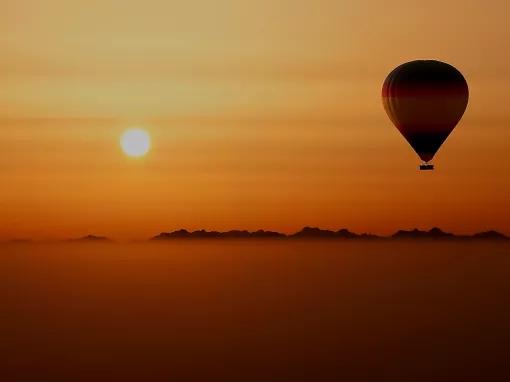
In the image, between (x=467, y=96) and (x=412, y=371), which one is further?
(x=412, y=371)

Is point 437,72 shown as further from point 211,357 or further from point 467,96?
point 211,357

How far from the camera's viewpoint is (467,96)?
286ft

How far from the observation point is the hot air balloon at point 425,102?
8550 centimetres

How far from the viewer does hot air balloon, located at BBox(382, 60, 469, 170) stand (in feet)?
281

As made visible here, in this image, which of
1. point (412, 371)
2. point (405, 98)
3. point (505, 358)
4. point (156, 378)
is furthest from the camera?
point (505, 358)

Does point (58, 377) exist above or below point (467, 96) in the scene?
below

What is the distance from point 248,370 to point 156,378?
18.2 m

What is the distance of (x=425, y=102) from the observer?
280 ft

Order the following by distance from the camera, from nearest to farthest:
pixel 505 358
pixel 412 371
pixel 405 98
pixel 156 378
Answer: pixel 405 98, pixel 156 378, pixel 412 371, pixel 505 358

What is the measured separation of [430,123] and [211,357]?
4400 inches

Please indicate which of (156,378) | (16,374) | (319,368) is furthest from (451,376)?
(16,374)

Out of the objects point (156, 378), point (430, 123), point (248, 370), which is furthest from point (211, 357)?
point (430, 123)

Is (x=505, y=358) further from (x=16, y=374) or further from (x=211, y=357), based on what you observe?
(x=16, y=374)

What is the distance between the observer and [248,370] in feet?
566
